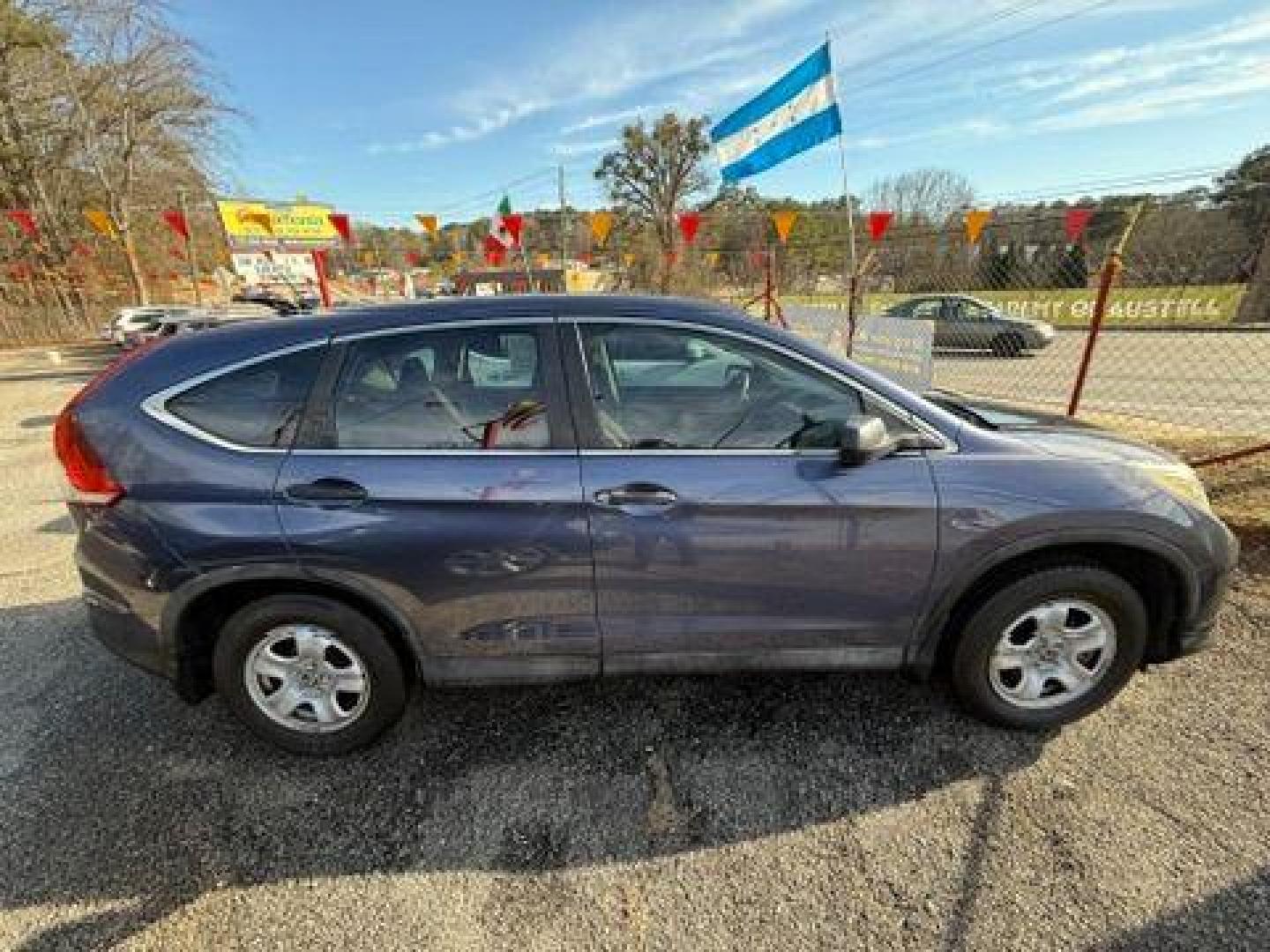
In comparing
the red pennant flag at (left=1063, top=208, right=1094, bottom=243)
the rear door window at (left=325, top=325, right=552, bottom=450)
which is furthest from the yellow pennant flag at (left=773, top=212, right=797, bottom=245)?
the rear door window at (left=325, top=325, right=552, bottom=450)

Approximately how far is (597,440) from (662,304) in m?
0.59

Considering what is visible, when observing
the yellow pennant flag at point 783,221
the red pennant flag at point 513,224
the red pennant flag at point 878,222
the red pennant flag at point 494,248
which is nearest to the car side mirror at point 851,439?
the red pennant flag at point 878,222

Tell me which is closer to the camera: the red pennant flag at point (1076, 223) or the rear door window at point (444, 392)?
the rear door window at point (444, 392)

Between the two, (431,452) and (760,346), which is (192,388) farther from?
(760,346)

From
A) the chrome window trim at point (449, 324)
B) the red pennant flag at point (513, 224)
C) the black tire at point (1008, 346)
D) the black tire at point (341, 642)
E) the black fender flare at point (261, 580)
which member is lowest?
the black tire at point (1008, 346)

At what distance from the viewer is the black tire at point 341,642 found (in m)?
2.45

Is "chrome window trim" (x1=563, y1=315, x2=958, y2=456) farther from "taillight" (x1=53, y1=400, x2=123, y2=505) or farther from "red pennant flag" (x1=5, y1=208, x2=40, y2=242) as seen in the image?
"red pennant flag" (x1=5, y1=208, x2=40, y2=242)

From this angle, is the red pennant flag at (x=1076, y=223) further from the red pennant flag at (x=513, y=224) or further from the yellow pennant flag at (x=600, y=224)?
the red pennant flag at (x=513, y=224)

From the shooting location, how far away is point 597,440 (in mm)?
2326

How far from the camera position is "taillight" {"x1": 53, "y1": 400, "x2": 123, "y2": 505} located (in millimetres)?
2367

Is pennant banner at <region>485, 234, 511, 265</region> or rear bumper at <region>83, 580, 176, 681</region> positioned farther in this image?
pennant banner at <region>485, 234, 511, 265</region>

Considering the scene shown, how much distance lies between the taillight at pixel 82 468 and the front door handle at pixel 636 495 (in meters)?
1.71

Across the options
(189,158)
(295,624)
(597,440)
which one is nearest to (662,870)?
(597,440)

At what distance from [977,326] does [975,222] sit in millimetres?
6046
